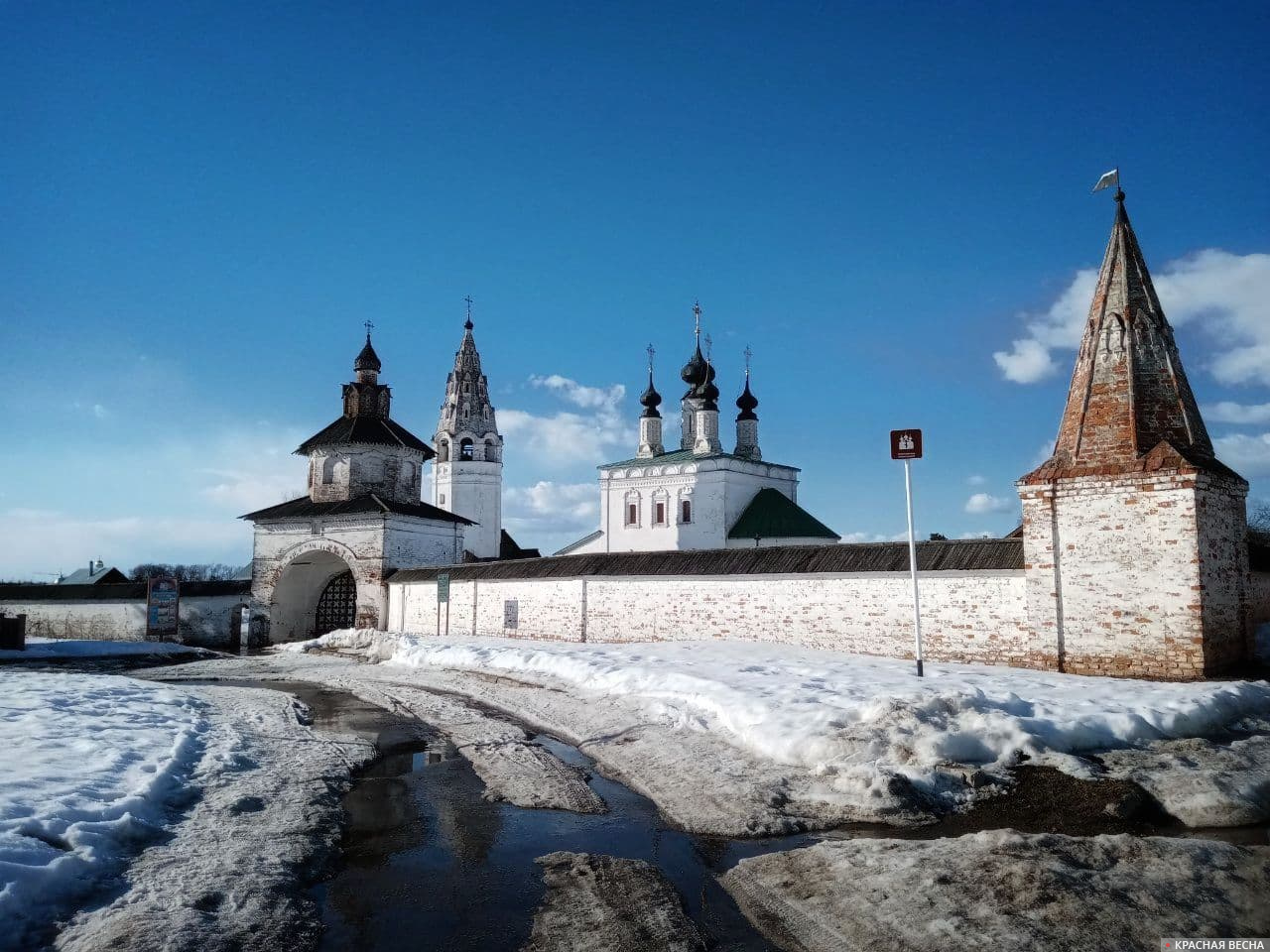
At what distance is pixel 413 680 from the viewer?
14.5 m

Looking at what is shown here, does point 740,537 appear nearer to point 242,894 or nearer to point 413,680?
point 413,680

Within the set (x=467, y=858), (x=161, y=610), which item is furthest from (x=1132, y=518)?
(x=161, y=610)

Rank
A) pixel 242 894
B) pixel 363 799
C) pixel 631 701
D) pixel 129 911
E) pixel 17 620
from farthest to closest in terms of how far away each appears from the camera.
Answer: pixel 17 620, pixel 631 701, pixel 363 799, pixel 242 894, pixel 129 911

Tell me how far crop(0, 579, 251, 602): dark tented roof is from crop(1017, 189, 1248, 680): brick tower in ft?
82.2

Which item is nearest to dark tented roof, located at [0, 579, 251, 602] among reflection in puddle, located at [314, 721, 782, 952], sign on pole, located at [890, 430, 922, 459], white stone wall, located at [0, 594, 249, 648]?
white stone wall, located at [0, 594, 249, 648]

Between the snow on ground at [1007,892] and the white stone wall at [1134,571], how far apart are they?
21.1ft

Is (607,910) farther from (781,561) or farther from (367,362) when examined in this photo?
(367,362)

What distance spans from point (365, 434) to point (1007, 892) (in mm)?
27991

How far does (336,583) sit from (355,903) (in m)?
26.3

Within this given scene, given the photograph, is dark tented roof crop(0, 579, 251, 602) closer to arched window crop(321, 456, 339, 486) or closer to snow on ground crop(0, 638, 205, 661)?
snow on ground crop(0, 638, 205, 661)

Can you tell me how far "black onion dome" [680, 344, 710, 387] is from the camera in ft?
138

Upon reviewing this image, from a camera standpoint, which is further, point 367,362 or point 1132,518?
point 367,362

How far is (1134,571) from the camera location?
34.0 feet

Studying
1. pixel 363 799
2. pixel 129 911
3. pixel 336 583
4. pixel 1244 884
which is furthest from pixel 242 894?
pixel 336 583
